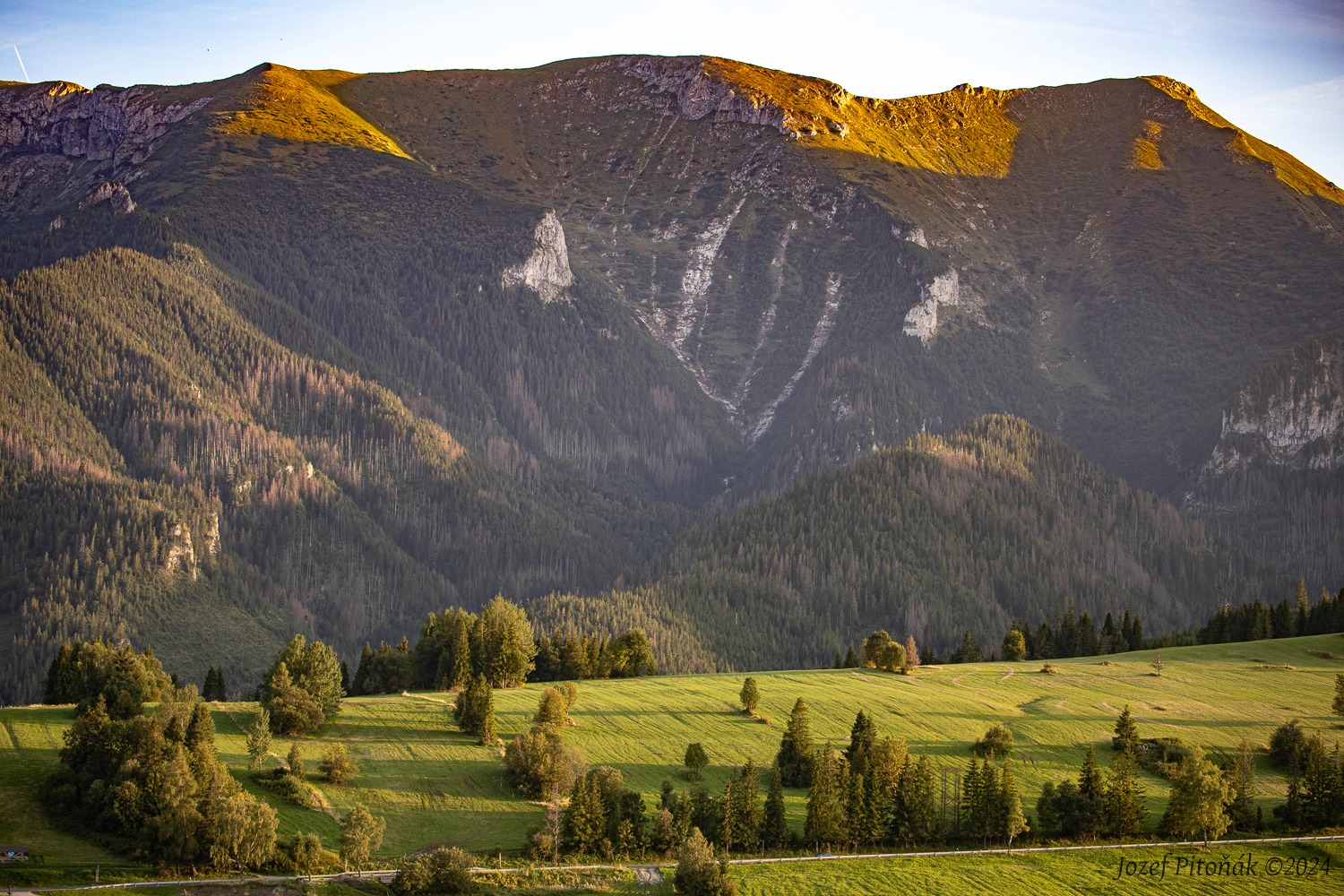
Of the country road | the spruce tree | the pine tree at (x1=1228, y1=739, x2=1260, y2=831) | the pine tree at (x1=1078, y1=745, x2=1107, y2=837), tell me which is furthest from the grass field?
the spruce tree

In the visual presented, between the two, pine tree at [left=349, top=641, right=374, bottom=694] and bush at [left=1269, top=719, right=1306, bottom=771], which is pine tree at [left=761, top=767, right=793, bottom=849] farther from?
pine tree at [left=349, top=641, right=374, bottom=694]

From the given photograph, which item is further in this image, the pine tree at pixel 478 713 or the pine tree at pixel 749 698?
the pine tree at pixel 749 698

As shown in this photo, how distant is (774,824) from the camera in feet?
444

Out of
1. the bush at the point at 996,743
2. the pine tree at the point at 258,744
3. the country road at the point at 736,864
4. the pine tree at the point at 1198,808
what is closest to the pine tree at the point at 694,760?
the country road at the point at 736,864

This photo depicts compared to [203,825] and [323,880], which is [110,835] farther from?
[323,880]

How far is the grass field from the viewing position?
130375mm

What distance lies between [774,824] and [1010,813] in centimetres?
2092

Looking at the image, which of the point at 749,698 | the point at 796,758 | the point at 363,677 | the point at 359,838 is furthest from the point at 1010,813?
the point at 363,677

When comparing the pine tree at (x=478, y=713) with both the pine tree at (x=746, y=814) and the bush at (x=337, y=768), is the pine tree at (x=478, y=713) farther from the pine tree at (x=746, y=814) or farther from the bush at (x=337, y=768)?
the pine tree at (x=746, y=814)

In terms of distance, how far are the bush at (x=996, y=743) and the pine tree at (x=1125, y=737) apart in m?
11.0

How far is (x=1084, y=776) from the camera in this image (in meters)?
143

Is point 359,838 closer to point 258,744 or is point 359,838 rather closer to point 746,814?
point 258,744

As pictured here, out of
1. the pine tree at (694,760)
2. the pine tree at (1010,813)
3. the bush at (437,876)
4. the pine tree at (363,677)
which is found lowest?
the bush at (437,876)

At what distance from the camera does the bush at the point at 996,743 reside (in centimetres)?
15800
